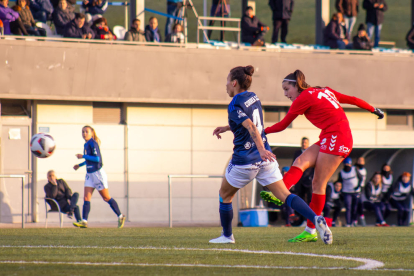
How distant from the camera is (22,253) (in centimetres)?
536

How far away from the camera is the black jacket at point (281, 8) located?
1896cm

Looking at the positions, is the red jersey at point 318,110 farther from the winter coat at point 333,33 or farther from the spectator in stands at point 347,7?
the spectator in stands at point 347,7

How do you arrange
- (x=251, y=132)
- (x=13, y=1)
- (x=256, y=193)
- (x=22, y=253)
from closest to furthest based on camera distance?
(x=22, y=253) < (x=251, y=132) < (x=256, y=193) < (x=13, y=1)

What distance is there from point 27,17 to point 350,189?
9532mm

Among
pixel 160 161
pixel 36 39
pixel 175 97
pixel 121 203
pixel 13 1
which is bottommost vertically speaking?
pixel 121 203

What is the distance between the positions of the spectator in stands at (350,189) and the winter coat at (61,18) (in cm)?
831

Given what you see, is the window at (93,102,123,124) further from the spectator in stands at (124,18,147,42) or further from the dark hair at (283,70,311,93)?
the dark hair at (283,70,311,93)

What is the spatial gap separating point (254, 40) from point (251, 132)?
13.4 metres

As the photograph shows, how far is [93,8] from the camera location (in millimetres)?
17797

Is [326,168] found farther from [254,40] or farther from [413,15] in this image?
[413,15]

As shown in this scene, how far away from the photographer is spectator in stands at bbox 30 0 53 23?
1695 cm

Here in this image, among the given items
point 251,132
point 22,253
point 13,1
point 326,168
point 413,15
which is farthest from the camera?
point 413,15

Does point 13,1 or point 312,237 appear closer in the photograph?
point 312,237

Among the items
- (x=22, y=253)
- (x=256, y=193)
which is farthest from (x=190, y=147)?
(x=22, y=253)
